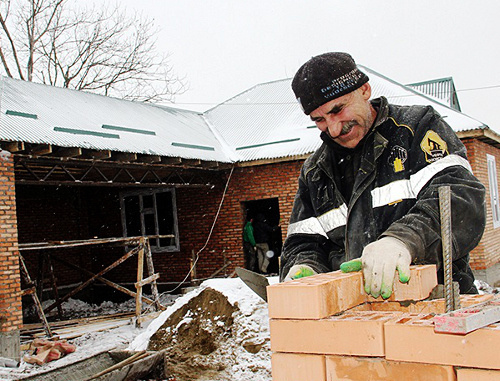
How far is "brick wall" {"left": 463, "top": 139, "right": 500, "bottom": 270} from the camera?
432 inches

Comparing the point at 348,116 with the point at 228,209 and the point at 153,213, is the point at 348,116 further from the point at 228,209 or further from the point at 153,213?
the point at 153,213

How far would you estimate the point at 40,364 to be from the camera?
7617 mm

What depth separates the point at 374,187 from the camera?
225 centimetres

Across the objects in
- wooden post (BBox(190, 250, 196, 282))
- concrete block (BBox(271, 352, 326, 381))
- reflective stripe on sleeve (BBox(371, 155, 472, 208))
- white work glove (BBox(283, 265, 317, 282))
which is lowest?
wooden post (BBox(190, 250, 196, 282))

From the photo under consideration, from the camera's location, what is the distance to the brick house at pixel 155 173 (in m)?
8.92

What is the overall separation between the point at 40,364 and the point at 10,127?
157 inches

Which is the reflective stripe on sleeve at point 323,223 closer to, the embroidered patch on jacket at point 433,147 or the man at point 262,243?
the embroidered patch on jacket at point 433,147

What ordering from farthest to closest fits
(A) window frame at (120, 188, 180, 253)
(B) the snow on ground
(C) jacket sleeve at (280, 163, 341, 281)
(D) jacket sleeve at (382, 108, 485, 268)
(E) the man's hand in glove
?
(A) window frame at (120, 188, 180, 253) → (B) the snow on ground → (C) jacket sleeve at (280, 163, 341, 281) → (D) jacket sleeve at (382, 108, 485, 268) → (E) the man's hand in glove

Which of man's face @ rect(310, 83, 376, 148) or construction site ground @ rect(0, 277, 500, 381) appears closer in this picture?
man's face @ rect(310, 83, 376, 148)

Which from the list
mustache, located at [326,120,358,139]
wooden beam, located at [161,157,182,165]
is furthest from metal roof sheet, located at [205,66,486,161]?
mustache, located at [326,120,358,139]

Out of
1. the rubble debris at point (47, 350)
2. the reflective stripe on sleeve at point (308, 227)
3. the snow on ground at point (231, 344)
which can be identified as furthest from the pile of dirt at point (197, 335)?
the reflective stripe on sleeve at point (308, 227)

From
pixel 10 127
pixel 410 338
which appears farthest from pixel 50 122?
pixel 410 338

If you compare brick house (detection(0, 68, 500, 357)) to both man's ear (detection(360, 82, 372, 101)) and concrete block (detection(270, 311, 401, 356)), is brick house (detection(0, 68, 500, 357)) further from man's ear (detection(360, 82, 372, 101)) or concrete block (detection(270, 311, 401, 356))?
concrete block (detection(270, 311, 401, 356))

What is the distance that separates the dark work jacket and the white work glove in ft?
0.32
